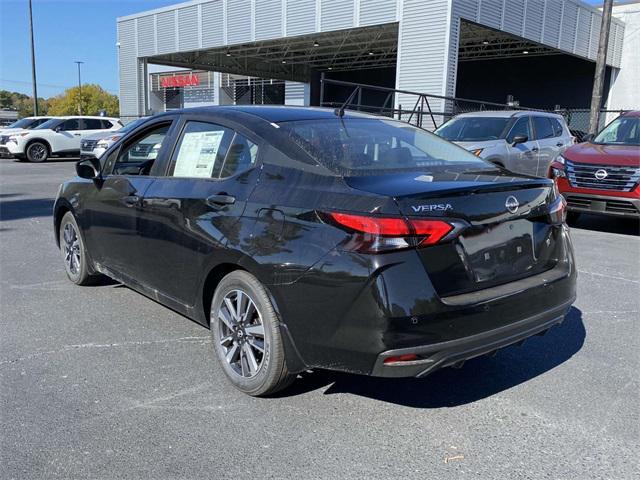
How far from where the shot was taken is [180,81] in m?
44.4

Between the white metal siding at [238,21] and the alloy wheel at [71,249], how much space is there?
22.9 metres

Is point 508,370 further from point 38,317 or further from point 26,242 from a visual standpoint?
point 26,242

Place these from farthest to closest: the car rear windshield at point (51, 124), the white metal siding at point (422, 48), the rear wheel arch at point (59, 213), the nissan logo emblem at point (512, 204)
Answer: the car rear windshield at point (51, 124), the white metal siding at point (422, 48), the rear wheel arch at point (59, 213), the nissan logo emblem at point (512, 204)

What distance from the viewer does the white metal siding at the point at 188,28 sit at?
94.6 feet

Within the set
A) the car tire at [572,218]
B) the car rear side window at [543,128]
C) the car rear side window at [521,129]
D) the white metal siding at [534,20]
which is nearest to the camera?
the car tire at [572,218]

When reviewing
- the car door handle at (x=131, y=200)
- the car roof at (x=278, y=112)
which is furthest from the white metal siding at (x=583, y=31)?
the car door handle at (x=131, y=200)

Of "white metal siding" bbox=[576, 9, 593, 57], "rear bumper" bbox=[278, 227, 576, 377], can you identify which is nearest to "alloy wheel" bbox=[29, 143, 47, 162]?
"rear bumper" bbox=[278, 227, 576, 377]

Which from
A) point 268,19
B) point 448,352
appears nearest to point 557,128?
point 448,352

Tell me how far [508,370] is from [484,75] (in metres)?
38.0

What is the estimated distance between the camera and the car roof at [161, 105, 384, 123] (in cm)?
363

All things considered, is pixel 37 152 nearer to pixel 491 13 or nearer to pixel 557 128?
pixel 491 13

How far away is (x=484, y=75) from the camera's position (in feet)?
126

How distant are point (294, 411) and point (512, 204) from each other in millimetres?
1627

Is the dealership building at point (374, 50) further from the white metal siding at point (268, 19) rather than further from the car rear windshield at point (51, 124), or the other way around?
the car rear windshield at point (51, 124)
